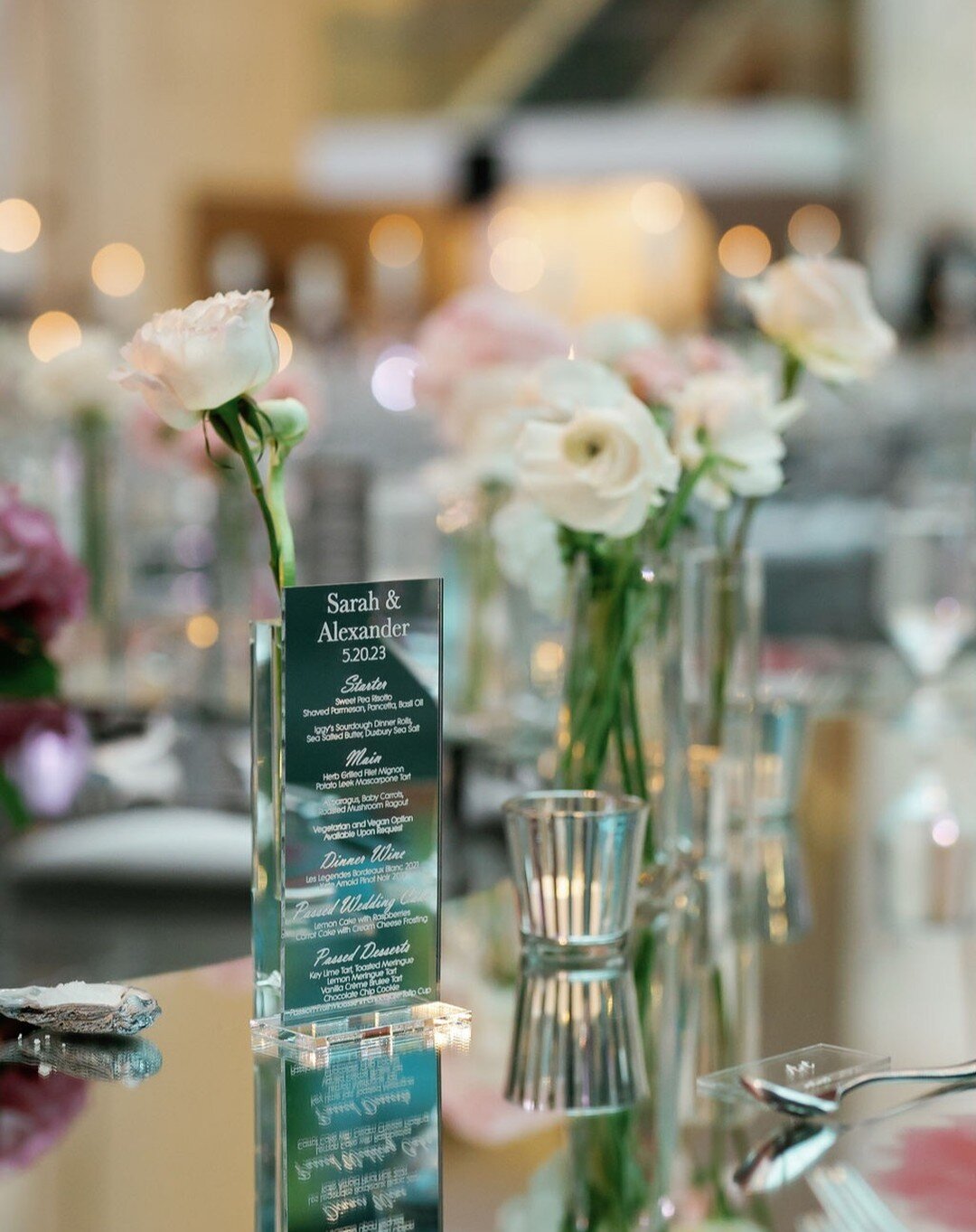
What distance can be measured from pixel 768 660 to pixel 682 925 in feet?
3.28

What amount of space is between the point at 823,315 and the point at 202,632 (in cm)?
90

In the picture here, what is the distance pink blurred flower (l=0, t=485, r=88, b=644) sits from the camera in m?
1.15

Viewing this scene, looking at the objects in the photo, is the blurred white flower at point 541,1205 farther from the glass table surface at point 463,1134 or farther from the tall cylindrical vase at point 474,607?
the tall cylindrical vase at point 474,607

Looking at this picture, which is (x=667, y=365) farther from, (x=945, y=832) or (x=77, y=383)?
(x=77, y=383)

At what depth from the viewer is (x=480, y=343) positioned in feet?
4.45

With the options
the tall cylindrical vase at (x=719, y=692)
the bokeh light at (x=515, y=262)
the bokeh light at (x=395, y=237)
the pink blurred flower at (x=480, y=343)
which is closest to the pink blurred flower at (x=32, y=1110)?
the tall cylindrical vase at (x=719, y=692)

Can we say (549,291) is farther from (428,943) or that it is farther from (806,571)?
(428,943)

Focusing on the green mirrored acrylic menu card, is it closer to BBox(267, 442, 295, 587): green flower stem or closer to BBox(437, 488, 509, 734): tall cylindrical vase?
BBox(267, 442, 295, 587): green flower stem

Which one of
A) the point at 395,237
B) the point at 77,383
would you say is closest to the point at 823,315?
the point at 77,383

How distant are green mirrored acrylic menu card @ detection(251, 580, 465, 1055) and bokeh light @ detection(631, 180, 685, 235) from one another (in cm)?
688

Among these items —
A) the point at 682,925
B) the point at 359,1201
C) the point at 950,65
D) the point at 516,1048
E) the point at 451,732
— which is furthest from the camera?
the point at 950,65

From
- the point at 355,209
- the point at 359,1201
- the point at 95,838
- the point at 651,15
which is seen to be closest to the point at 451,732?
the point at 95,838

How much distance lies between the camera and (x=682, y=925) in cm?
85

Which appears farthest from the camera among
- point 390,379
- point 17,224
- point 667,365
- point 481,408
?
point 17,224
